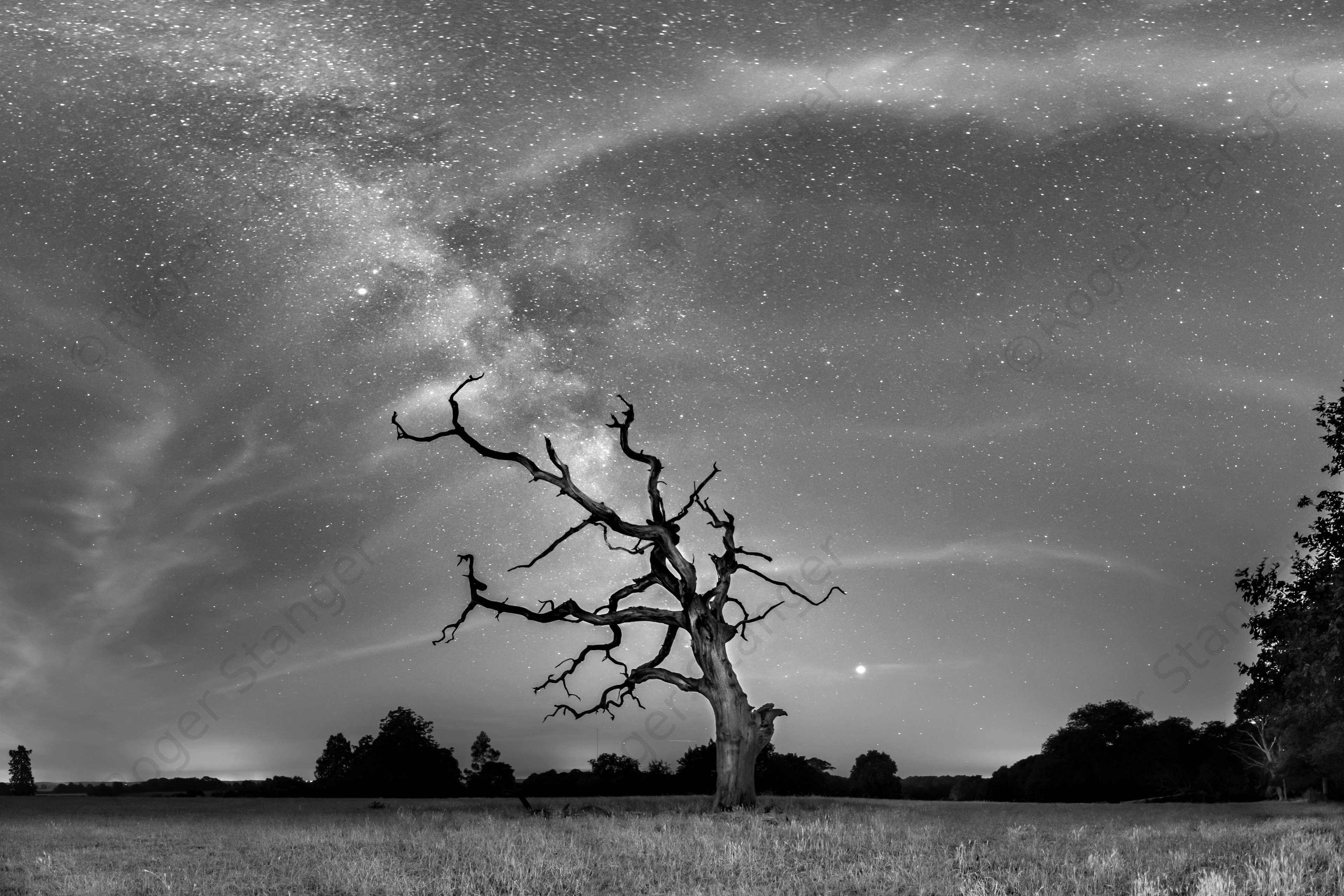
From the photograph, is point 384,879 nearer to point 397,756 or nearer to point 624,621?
point 624,621

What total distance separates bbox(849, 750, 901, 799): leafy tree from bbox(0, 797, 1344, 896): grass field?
54.2m

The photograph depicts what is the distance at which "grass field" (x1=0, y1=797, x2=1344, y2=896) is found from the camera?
46.1ft

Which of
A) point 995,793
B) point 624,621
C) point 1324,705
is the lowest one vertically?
point 995,793

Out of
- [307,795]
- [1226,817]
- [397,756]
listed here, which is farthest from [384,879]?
[397,756]

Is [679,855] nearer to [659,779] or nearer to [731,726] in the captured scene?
[731,726]

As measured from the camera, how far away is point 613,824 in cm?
2584

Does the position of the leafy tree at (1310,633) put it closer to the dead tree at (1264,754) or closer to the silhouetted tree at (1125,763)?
the dead tree at (1264,754)

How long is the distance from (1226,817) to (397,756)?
209ft

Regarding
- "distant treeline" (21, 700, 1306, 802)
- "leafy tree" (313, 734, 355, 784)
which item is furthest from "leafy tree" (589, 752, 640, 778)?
"leafy tree" (313, 734, 355, 784)

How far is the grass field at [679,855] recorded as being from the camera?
14039 mm

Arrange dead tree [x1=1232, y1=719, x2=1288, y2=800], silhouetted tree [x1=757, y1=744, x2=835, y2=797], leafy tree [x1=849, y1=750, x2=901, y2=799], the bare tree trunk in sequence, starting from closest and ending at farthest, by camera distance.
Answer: the bare tree trunk → dead tree [x1=1232, y1=719, x2=1288, y2=800] → silhouetted tree [x1=757, y1=744, x2=835, y2=797] → leafy tree [x1=849, y1=750, x2=901, y2=799]

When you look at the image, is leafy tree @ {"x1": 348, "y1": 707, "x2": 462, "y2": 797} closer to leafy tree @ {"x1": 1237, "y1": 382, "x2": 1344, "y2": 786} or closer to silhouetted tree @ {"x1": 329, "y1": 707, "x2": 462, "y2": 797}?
silhouetted tree @ {"x1": 329, "y1": 707, "x2": 462, "y2": 797}

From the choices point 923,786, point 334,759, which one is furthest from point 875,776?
point 334,759

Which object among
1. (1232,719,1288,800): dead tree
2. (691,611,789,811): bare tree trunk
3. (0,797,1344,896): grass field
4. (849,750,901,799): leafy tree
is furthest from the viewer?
(849,750,901,799): leafy tree
